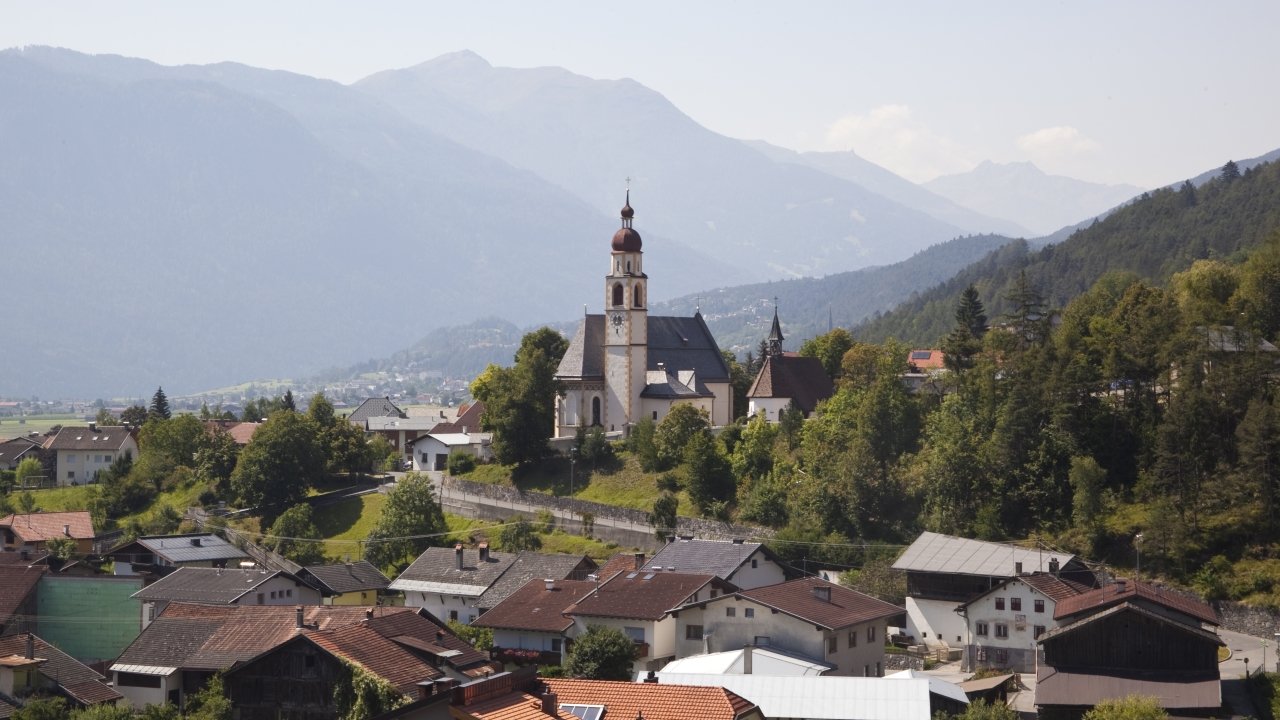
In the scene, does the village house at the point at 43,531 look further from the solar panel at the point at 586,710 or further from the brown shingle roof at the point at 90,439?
the solar panel at the point at 586,710

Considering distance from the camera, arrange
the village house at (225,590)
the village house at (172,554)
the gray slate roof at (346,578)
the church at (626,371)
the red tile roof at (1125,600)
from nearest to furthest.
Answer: the red tile roof at (1125,600), the village house at (225,590), the gray slate roof at (346,578), the village house at (172,554), the church at (626,371)

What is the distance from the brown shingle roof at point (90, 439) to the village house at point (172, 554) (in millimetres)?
39370

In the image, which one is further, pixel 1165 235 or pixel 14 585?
pixel 1165 235

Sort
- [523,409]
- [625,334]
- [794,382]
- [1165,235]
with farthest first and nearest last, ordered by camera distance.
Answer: [1165,235]
[625,334]
[794,382]
[523,409]

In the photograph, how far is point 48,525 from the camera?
79000 millimetres

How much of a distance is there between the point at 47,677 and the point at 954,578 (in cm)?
2925

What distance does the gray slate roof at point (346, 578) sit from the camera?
2393 inches

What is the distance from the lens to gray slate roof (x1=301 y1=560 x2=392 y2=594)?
6078 cm

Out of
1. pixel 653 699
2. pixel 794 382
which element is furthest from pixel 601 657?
pixel 794 382

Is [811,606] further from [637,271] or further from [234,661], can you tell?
[637,271]

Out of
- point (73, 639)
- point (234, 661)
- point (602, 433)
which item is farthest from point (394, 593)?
point (602, 433)

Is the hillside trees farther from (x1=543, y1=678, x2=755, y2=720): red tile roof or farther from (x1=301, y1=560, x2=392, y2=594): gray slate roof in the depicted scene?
(x1=543, y1=678, x2=755, y2=720): red tile roof

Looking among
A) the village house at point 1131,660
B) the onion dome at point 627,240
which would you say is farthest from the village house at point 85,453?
the village house at point 1131,660

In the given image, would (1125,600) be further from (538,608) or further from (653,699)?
(538,608)
